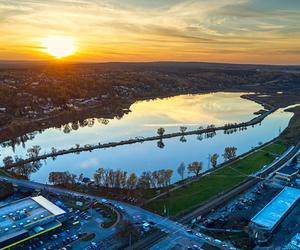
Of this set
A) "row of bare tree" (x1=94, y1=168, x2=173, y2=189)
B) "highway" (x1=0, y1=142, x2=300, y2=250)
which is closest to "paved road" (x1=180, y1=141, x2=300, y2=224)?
"highway" (x1=0, y1=142, x2=300, y2=250)

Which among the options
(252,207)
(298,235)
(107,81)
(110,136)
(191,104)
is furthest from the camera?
(107,81)

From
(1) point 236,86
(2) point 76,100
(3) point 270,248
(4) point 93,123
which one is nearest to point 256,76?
(1) point 236,86

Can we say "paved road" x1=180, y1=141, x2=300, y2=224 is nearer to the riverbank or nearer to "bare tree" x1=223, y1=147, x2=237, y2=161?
"bare tree" x1=223, y1=147, x2=237, y2=161

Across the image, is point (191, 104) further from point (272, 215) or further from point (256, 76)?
point (256, 76)

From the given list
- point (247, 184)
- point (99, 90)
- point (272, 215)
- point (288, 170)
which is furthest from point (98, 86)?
point (272, 215)

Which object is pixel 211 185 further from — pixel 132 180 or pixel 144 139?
pixel 144 139

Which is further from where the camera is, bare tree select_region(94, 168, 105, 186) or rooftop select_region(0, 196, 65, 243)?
bare tree select_region(94, 168, 105, 186)

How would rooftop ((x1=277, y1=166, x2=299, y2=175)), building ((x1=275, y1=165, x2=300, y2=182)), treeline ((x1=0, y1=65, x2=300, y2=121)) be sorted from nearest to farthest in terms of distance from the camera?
building ((x1=275, y1=165, x2=300, y2=182)) → rooftop ((x1=277, y1=166, x2=299, y2=175)) → treeline ((x1=0, y1=65, x2=300, y2=121))
